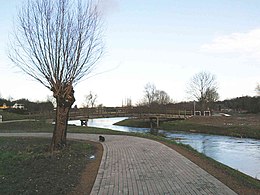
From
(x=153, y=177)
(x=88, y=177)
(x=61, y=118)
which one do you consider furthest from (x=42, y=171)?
(x=61, y=118)

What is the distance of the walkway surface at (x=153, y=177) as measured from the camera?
6.81 m

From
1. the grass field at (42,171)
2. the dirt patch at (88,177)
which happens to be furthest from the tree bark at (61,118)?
the dirt patch at (88,177)

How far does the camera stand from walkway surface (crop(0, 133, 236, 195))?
268 inches

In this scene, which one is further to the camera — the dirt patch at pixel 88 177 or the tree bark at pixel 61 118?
the tree bark at pixel 61 118

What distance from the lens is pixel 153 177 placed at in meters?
8.17

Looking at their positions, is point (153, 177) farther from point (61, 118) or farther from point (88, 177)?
point (61, 118)

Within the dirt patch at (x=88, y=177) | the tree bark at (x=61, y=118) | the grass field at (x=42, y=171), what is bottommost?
the dirt patch at (x=88, y=177)

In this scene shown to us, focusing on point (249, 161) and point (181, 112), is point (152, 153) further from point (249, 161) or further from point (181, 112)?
point (181, 112)

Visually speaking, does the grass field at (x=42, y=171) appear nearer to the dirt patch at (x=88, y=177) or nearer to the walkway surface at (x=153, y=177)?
the dirt patch at (x=88, y=177)

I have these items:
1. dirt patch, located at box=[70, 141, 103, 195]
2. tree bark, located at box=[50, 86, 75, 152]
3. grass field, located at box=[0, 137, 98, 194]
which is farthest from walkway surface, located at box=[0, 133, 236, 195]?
tree bark, located at box=[50, 86, 75, 152]

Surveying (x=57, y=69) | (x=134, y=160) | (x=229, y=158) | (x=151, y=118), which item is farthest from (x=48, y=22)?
(x=151, y=118)

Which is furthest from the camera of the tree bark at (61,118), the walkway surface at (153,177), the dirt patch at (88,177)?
the tree bark at (61,118)

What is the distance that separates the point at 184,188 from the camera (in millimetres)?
6965

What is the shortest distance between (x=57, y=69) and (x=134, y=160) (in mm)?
4952
